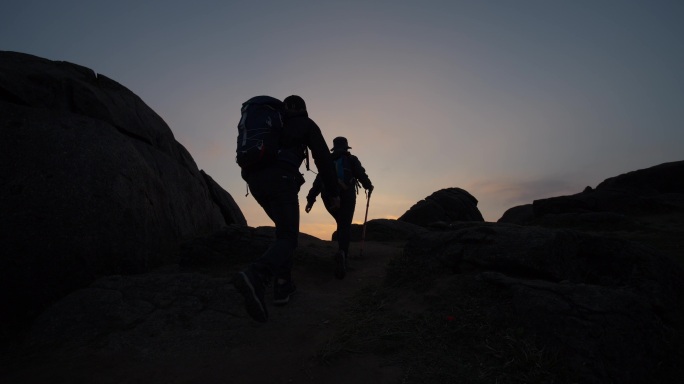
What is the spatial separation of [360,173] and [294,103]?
4.13m

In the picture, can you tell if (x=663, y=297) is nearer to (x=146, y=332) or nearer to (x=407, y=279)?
(x=407, y=279)

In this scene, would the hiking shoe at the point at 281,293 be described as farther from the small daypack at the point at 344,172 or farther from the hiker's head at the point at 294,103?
the small daypack at the point at 344,172

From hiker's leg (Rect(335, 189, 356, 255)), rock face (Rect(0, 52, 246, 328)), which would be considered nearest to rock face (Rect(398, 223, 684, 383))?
hiker's leg (Rect(335, 189, 356, 255))

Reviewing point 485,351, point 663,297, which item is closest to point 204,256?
point 485,351

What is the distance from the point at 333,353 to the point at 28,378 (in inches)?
133

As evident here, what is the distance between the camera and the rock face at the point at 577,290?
3.92 metres

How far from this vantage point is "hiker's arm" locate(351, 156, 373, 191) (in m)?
10.1

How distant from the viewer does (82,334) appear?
5188mm

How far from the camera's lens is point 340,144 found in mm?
10039

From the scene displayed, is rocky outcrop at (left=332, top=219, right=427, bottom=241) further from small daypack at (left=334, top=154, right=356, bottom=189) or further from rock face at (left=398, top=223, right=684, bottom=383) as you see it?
rock face at (left=398, top=223, right=684, bottom=383)

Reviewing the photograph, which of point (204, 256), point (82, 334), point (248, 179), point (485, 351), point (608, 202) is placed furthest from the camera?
point (608, 202)

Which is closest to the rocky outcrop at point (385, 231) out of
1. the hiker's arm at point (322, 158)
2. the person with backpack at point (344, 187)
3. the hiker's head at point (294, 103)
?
the person with backpack at point (344, 187)

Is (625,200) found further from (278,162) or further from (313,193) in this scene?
(278,162)

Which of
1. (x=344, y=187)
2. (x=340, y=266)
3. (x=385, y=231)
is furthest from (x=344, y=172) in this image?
(x=385, y=231)
